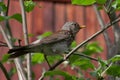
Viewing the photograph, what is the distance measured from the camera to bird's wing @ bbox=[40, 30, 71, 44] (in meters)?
2.02

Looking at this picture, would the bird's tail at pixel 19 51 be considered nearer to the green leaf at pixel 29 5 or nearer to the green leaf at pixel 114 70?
the green leaf at pixel 29 5

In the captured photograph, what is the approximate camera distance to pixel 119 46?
7.92ft

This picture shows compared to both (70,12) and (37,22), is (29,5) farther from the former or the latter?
(70,12)

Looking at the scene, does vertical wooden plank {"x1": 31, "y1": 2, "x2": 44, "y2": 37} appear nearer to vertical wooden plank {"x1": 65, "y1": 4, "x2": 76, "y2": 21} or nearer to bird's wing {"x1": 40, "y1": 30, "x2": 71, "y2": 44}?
vertical wooden plank {"x1": 65, "y1": 4, "x2": 76, "y2": 21}

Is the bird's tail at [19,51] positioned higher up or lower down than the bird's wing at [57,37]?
higher up

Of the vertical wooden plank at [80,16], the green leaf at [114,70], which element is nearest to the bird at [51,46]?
the green leaf at [114,70]

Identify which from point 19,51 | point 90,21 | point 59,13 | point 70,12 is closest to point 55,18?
point 59,13

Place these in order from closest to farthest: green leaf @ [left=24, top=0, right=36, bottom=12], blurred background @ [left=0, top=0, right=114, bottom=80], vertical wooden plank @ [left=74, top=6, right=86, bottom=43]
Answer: green leaf @ [left=24, top=0, right=36, bottom=12], blurred background @ [left=0, top=0, right=114, bottom=80], vertical wooden plank @ [left=74, top=6, right=86, bottom=43]

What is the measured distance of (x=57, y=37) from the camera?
2.15 m

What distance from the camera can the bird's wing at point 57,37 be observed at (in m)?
2.02

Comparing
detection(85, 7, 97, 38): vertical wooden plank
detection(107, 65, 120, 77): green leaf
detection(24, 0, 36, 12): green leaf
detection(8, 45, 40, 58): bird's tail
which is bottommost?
detection(85, 7, 97, 38): vertical wooden plank

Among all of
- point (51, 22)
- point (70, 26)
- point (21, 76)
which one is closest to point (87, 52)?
point (70, 26)

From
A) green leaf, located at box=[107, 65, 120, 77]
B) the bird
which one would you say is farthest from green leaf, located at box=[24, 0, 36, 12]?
green leaf, located at box=[107, 65, 120, 77]

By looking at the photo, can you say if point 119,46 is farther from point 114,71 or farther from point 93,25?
point 93,25
